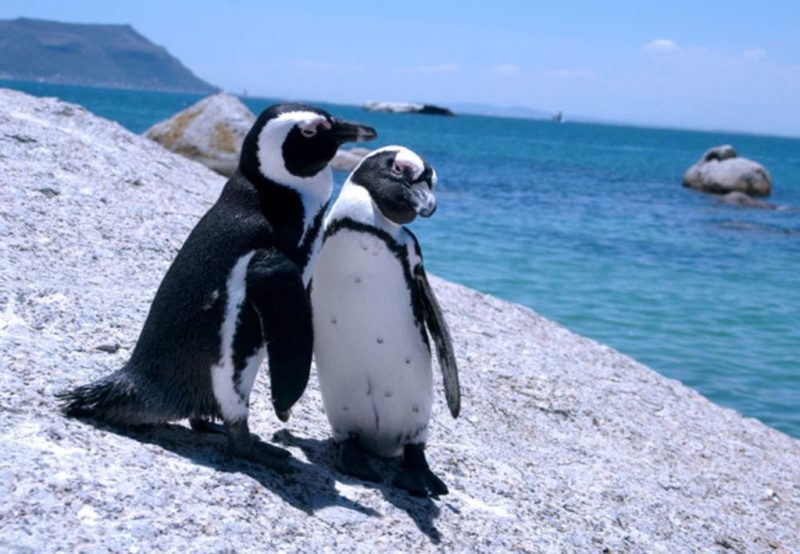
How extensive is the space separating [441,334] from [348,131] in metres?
0.81

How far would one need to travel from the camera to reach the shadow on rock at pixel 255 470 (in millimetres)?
2953

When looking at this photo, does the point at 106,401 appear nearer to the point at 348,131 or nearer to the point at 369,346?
the point at 369,346

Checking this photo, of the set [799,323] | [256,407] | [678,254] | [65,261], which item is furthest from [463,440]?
[678,254]

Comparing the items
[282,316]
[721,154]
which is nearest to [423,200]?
[282,316]

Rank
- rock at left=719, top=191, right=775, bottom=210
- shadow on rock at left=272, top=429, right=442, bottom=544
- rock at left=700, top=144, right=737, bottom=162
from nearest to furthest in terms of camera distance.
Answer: shadow on rock at left=272, top=429, right=442, bottom=544 → rock at left=719, top=191, right=775, bottom=210 → rock at left=700, top=144, right=737, bottom=162

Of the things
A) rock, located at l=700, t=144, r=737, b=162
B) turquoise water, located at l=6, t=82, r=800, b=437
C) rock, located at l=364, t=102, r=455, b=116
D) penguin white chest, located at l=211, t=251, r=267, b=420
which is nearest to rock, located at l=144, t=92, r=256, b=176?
turquoise water, located at l=6, t=82, r=800, b=437

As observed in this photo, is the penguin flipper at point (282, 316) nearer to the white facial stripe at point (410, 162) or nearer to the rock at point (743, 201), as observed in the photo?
the white facial stripe at point (410, 162)

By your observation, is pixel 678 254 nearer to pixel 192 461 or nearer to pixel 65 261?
pixel 65 261

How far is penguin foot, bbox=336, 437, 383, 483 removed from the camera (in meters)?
3.31

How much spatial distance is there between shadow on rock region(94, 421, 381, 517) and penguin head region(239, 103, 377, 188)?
2.92ft

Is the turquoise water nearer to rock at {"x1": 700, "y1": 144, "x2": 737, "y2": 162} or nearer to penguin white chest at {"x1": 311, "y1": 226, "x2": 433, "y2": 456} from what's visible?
penguin white chest at {"x1": 311, "y1": 226, "x2": 433, "y2": 456}

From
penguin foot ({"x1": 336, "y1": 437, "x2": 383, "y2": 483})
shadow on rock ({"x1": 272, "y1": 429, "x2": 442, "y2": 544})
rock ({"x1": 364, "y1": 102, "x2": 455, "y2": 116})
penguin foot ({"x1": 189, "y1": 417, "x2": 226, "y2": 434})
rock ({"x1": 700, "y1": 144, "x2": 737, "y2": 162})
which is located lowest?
shadow on rock ({"x1": 272, "y1": 429, "x2": 442, "y2": 544})

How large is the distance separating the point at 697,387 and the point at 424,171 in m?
6.52

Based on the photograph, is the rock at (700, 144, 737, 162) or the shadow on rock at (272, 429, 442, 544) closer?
the shadow on rock at (272, 429, 442, 544)
